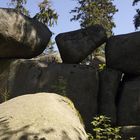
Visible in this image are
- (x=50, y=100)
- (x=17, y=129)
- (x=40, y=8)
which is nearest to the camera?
(x=17, y=129)

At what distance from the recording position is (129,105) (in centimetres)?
1112

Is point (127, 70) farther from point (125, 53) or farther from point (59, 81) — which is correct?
point (59, 81)

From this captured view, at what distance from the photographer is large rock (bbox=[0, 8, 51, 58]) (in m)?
11.2

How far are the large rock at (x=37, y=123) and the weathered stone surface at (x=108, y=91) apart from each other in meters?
5.57

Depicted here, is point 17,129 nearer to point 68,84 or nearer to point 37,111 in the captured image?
point 37,111

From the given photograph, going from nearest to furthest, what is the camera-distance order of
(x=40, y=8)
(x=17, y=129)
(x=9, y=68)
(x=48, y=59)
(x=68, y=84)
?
1. (x=17, y=129)
2. (x=68, y=84)
3. (x=9, y=68)
4. (x=48, y=59)
5. (x=40, y=8)

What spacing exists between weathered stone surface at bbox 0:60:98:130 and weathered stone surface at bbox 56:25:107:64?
52cm

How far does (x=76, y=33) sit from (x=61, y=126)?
7.47m

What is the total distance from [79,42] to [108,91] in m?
1.84

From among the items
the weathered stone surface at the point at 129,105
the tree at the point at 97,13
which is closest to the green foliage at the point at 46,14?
the tree at the point at 97,13

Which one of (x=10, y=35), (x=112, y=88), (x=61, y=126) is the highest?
(x=10, y=35)

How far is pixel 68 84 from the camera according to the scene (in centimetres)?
1115

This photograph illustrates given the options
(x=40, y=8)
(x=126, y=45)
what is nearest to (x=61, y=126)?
(x=126, y=45)

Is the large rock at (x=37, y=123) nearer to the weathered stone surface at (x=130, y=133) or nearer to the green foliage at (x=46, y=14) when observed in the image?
the weathered stone surface at (x=130, y=133)
